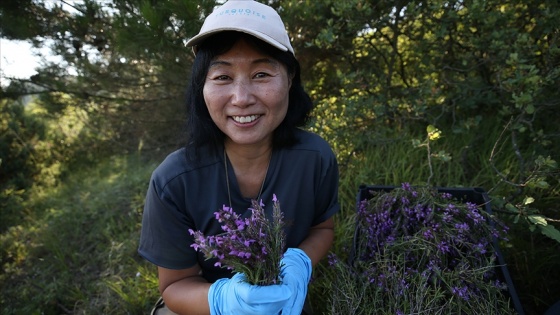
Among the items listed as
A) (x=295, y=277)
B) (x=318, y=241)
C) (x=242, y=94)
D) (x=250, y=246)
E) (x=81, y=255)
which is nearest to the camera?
(x=250, y=246)

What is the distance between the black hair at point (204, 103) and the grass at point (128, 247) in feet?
2.22

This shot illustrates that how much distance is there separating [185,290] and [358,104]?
170 centimetres

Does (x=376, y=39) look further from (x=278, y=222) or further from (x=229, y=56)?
(x=278, y=222)

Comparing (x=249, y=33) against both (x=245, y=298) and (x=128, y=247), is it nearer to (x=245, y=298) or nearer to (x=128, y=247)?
(x=245, y=298)

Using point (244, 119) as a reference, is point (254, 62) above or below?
above

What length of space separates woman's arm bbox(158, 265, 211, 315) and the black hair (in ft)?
1.71

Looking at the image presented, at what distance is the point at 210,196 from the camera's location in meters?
1.46

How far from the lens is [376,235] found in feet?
4.60

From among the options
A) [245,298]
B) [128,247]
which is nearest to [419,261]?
[245,298]

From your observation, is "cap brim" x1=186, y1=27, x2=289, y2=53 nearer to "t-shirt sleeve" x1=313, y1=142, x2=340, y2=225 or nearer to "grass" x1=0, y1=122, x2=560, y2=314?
"t-shirt sleeve" x1=313, y1=142, x2=340, y2=225

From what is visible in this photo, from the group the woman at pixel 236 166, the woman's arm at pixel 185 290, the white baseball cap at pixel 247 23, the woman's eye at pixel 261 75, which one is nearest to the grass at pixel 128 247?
the woman at pixel 236 166

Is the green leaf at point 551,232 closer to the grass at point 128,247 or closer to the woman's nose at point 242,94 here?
the grass at point 128,247

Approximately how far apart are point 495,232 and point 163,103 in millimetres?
3907

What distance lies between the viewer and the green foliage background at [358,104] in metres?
1.94
